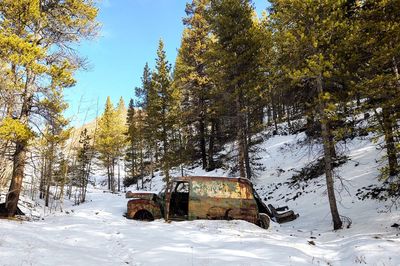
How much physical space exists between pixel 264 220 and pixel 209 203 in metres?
2.12

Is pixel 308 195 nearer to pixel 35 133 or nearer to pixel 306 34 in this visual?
pixel 306 34

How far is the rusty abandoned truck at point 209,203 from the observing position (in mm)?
11961

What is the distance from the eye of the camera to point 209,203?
12.0 metres

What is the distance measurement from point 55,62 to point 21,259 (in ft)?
31.9

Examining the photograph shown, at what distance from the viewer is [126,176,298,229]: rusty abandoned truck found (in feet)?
39.2

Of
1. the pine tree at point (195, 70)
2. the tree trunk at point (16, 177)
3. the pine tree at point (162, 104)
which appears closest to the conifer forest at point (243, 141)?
the tree trunk at point (16, 177)

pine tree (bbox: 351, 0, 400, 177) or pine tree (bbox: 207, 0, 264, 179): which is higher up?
pine tree (bbox: 207, 0, 264, 179)

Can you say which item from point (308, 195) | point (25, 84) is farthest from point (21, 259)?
point (308, 195)

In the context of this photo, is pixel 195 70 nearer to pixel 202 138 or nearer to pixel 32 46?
pixel 202 138

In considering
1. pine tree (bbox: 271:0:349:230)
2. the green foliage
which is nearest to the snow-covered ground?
pine tree (bbox: 271:0:349:230)

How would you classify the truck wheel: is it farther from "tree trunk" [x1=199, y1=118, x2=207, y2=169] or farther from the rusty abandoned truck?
"tree trunk" [x1=199, y1=118, x2=207, y2=169]

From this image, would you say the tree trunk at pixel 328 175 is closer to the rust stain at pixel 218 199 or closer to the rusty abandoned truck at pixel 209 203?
the rusty abandoned truck at pixel 209 203

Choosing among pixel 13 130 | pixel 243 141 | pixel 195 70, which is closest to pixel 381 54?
pixel 243 141

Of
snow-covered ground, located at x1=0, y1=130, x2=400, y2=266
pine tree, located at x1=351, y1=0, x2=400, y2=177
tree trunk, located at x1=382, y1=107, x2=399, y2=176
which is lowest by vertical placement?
snow-covered ground, located at x1=0, y1=130, x2=400, y2=266
